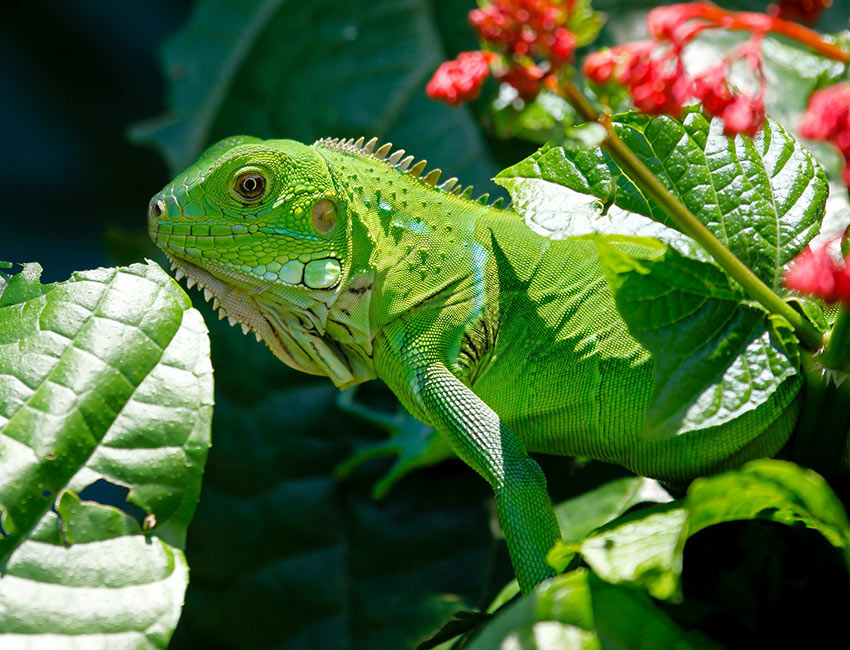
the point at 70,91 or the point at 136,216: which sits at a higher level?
the point at 70,91

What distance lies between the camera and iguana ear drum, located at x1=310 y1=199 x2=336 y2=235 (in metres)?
1.42

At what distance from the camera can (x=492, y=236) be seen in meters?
1.44

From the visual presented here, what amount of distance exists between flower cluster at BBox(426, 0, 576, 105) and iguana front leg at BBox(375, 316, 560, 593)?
0.48 metres

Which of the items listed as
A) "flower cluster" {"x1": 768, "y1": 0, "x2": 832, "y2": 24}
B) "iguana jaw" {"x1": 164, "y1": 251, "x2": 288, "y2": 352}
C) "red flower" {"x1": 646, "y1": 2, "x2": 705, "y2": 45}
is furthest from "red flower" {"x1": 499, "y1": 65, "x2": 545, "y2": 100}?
"iguana jaw" {"x1": 164, "y1": 251, "x2": 288, "y2": 352}

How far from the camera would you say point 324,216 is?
56.0 inches

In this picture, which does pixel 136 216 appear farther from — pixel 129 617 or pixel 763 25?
→ pixel 763 25

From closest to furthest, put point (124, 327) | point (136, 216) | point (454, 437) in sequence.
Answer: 1. point (124, 327)
2. point (454, 437)
3. point (136, 216)

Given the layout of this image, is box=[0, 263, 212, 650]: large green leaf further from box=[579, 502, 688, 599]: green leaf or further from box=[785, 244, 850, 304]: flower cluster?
box=[785, 244, 850, 304]: flower cluster

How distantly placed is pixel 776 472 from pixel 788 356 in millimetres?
197

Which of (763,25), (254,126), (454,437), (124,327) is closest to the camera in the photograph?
(763,25)

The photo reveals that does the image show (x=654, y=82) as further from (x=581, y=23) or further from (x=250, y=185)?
(x=250, y=185)

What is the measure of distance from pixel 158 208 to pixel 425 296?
1.44ft

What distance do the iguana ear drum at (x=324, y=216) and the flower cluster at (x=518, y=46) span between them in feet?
1.43

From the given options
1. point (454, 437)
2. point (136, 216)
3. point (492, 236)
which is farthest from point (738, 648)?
point (136, 216)
